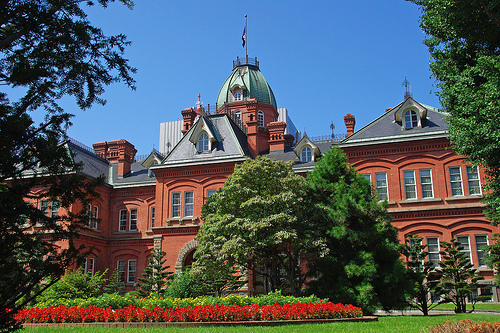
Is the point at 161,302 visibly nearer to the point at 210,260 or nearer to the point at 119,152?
the point at 210,260

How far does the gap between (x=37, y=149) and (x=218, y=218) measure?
49.1ft

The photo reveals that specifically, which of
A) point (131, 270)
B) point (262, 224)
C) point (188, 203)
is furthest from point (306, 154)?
point (131, 270)

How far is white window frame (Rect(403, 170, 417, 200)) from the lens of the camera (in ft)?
88.6

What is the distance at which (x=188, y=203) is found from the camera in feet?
100

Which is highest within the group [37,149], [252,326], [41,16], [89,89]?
[41,16]

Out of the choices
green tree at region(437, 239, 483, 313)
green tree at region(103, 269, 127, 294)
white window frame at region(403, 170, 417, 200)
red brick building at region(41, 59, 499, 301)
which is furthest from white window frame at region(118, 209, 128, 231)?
green tree at region(437, 239, 483, 313)

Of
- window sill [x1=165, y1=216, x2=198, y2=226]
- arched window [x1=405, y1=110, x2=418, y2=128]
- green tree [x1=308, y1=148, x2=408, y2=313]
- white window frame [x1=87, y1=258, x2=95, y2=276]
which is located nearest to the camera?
green tree [x1=308, y1=148, x2=408, y2=313]

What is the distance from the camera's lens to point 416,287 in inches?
748

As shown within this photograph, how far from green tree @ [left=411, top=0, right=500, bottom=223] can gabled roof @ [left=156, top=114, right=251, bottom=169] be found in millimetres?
16128

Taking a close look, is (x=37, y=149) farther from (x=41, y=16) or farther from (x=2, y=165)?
(x=41, y=16)

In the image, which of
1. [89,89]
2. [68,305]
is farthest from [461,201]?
[89,89]

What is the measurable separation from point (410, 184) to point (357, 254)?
399 inches

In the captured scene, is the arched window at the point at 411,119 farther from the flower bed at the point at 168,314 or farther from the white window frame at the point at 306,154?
the flower bed at the point at 168,314

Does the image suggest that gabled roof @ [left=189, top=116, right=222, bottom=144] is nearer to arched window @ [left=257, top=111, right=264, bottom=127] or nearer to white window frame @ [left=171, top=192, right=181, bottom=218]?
white window frame @ [left=171, top=192, right=181, bottom=218]
